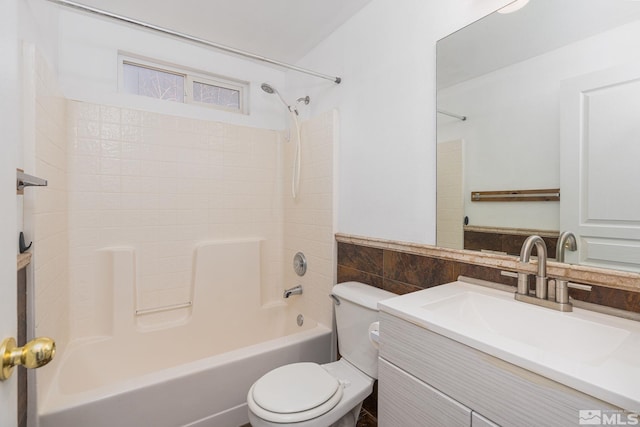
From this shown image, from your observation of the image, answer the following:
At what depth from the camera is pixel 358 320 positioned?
1493 mm

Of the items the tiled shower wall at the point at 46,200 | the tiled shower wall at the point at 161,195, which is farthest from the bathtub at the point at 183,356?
the tiled shower wall at the point at 46,200

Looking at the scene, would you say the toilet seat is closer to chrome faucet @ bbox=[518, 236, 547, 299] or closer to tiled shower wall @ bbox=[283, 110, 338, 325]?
tiled shower wall @ bbox=[283, 110, 338, 325]

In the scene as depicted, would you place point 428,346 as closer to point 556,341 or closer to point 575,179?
point 556,341

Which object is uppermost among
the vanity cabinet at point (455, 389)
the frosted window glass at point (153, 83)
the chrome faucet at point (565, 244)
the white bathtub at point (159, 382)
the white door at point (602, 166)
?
the frosted window glass at point (153, 83)

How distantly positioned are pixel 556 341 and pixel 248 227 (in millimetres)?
2013

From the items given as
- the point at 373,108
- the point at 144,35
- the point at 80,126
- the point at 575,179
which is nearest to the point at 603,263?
the point at 575,179

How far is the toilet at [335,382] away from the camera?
1137 millimetres

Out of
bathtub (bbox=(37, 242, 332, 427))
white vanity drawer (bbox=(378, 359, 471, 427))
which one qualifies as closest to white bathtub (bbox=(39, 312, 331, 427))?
bathtub (bbox=(37, 242, 332, 427))

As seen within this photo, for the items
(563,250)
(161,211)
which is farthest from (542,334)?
(161,211)

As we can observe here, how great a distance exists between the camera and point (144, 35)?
201 cm

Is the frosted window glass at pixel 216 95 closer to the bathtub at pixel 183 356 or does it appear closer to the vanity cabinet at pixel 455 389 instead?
the bathtub at pixel 183 356

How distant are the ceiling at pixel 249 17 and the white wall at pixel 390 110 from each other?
4.9 inches
